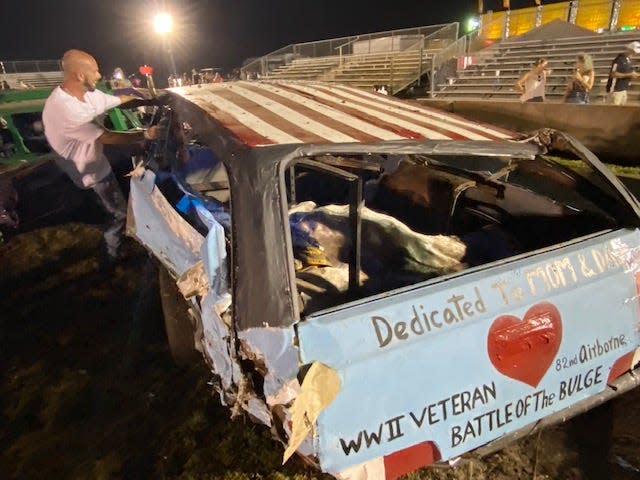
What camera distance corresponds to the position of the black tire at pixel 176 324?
2.70 meters

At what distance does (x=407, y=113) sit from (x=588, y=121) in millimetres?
6770

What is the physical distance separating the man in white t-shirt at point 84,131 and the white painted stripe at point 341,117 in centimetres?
168

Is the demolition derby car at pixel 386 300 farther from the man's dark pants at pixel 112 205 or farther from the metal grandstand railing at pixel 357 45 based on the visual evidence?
the metal grandstand railing at pixel 357 45

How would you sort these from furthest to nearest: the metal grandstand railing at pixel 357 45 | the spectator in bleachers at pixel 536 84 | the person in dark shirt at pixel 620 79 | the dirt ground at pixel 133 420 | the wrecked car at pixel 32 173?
1. the metal grandstand railing at pixel 357 45
2. the spectator in bleachers at pixel 536 84
3. the person in dark shirt at pixel 620 79
4. the wrecked car at pixel 32 173
5. the dirt ground at pixel 133 420

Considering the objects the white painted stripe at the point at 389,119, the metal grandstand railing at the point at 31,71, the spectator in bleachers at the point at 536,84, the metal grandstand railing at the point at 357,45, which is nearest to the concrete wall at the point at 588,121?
the spectator in bleachers at the point at 536,84

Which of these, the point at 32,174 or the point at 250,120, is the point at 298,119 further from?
the point at 32,174

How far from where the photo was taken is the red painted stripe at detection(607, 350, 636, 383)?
1.94m

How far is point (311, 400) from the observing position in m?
1.34

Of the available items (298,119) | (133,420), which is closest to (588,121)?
(298,119)

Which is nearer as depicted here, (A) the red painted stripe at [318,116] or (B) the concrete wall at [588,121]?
(A) the red painted stripe at [318,116]

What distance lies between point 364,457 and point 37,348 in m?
2.98

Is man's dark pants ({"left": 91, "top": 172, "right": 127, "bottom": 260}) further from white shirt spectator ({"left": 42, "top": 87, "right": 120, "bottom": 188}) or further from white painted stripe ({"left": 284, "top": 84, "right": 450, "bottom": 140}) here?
white painted stripe ({"left": 284, "top": 84, "right": 450, "bottom": 140})

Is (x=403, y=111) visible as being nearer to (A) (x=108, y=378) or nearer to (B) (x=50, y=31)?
(A) (x=108, y=378)

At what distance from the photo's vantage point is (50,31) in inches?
2125
